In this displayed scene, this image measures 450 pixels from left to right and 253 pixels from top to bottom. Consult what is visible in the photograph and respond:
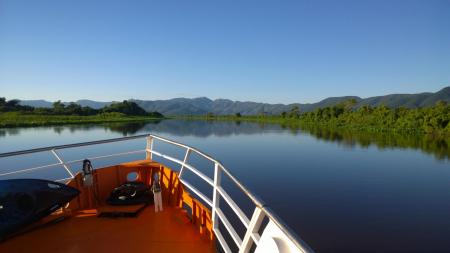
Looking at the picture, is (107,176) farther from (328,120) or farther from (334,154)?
(328,120)

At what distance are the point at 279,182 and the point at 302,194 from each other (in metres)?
2.24

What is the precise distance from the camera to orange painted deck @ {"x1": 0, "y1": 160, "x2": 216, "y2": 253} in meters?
3.45

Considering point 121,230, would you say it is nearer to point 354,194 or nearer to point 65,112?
point 354,194

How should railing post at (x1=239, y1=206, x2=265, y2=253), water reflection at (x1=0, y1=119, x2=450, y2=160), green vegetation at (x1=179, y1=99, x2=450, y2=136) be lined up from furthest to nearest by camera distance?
green vegetation at (x1=179, y1=99, x2=450, y2=136), water reflection at (x1=0, y1=119, x2=450, y2=160), railing post at (x1=239, y1=206, x2=265, y2=253)

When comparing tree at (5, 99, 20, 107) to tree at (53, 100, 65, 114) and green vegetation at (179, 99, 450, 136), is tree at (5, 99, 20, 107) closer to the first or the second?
tree at (53, 100, 65, 114)

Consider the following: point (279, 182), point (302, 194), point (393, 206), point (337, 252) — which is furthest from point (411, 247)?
point (279, 182)

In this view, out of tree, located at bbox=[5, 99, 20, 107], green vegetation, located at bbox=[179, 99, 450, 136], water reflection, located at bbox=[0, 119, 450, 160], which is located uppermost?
tree, located at bbox=[5, 99, 20, 107]

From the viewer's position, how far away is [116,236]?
371 cm

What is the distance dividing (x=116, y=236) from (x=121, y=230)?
0.18 metres

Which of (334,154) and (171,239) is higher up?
(171,239)

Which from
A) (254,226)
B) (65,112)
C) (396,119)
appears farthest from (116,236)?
(65,112)

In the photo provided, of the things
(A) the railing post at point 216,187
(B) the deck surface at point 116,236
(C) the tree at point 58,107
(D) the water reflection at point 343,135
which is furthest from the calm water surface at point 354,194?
(C) the tree at point 58,107

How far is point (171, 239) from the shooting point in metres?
3.59

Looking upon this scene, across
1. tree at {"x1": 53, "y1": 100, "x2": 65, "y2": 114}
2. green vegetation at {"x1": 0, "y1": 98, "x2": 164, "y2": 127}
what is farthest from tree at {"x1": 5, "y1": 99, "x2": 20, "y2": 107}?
tree at {"x1": 53, "y1": 100, "x2": 65, "y2": 114}
